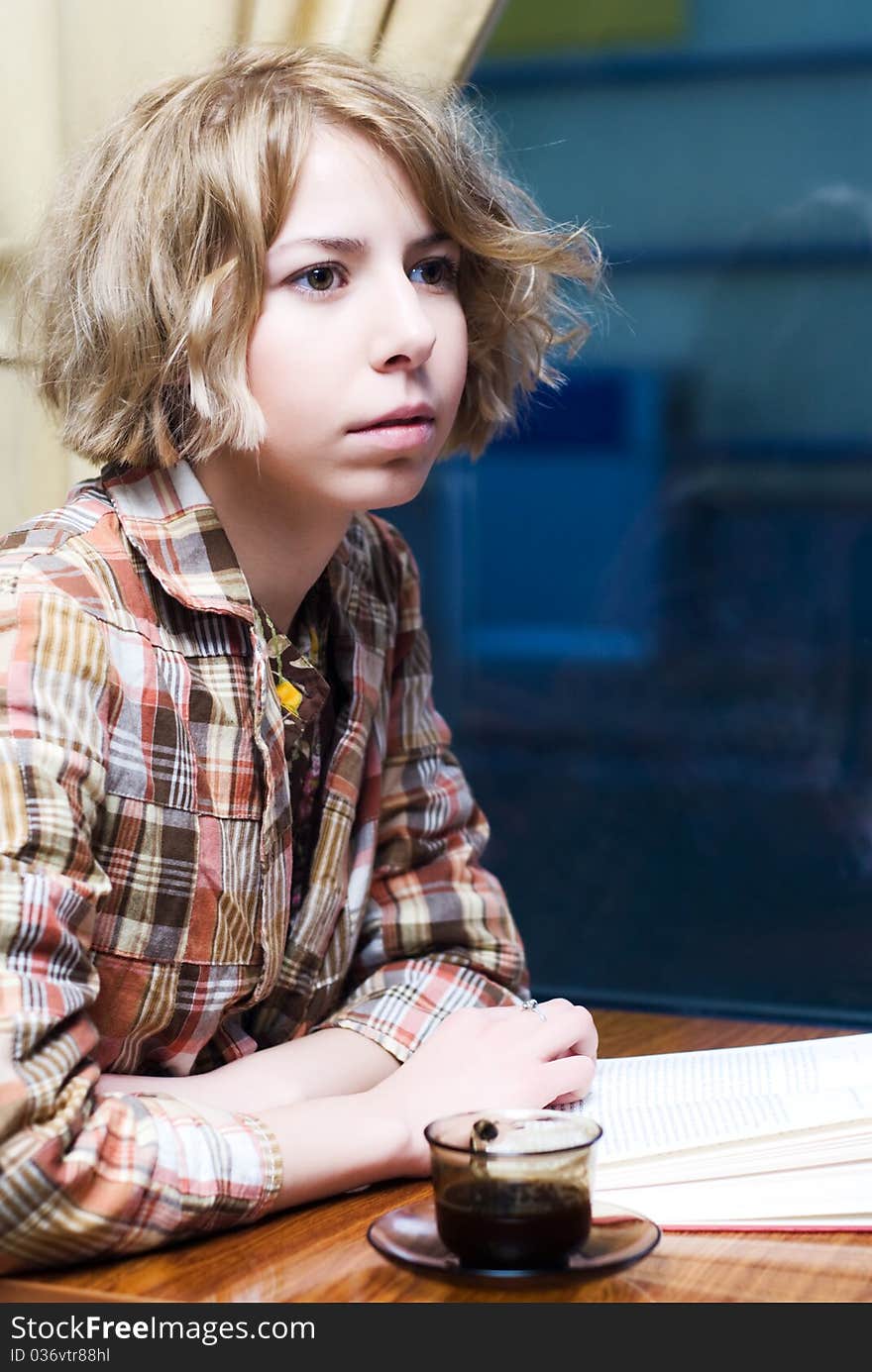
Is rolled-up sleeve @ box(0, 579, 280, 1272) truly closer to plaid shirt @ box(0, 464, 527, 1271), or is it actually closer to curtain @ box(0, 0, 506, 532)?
plaid shirt @ box(0, 464, 527, 1271)

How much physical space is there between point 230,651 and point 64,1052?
335 mm

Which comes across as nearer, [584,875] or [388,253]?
[388,253]

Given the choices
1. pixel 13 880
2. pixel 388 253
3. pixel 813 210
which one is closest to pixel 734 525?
pixel 813 210

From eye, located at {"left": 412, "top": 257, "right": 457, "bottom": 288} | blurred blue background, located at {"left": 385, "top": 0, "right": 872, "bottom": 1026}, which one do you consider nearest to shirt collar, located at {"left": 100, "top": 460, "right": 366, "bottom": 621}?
eye, located at {"left": 412, "top": 257, "right": 457, "bottom": 288}

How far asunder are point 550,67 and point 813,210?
0.38 metres

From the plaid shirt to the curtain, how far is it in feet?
1.55

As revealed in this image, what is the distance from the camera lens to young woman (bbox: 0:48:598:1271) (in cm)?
95

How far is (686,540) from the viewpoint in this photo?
200 cm

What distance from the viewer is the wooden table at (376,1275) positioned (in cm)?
86

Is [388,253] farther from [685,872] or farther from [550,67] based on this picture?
[685,872]

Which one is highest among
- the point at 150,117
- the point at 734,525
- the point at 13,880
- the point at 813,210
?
the point at 813,210

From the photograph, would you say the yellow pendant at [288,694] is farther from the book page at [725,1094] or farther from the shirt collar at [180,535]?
the book page at [725,1094]
